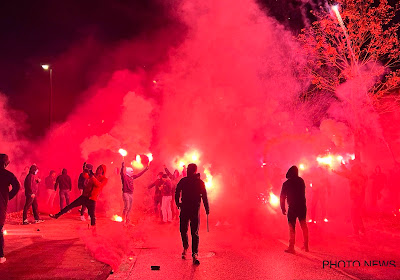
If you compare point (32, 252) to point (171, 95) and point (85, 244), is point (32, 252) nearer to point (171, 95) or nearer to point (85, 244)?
point (85, 244)

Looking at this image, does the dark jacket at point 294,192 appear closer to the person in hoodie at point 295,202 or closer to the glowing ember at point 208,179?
the person in hoodie at point 295,202

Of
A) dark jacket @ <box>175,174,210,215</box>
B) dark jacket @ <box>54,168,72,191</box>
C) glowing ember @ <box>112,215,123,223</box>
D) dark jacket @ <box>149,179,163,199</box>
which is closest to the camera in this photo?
→ dark jacket @ <box>175,174,210,215</box>

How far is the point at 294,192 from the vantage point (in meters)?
8.26

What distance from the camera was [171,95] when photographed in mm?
20875

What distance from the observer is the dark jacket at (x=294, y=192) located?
322 inches

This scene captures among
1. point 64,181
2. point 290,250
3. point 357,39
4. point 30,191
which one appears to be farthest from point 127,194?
point 357,39

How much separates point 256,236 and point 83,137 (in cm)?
1489

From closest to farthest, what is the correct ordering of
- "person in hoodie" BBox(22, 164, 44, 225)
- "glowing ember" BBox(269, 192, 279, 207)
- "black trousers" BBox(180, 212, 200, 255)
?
"black trousers" BBox(180, 212, 200, 255) < "person in hoodie" BBox(22, 164, 44, 225) < "glowing ember" BBox(269, 192, 279, 207)

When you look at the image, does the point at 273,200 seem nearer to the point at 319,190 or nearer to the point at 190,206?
the point at 319,190

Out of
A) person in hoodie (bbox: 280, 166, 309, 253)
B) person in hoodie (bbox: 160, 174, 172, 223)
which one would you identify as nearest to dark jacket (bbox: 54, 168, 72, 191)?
person in hoodie (bbox: 160, 174, 172, 223)

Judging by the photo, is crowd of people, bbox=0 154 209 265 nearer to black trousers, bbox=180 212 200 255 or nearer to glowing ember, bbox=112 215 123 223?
black trousers, bbox=180 212 200 255

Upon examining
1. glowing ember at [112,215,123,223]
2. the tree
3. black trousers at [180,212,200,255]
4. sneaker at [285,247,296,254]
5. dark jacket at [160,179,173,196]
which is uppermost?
the tree

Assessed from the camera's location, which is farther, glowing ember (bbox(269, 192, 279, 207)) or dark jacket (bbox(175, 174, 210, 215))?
glowing ember (bbox(269, 192, 279, 207))

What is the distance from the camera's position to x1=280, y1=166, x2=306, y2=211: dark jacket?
322 inches
